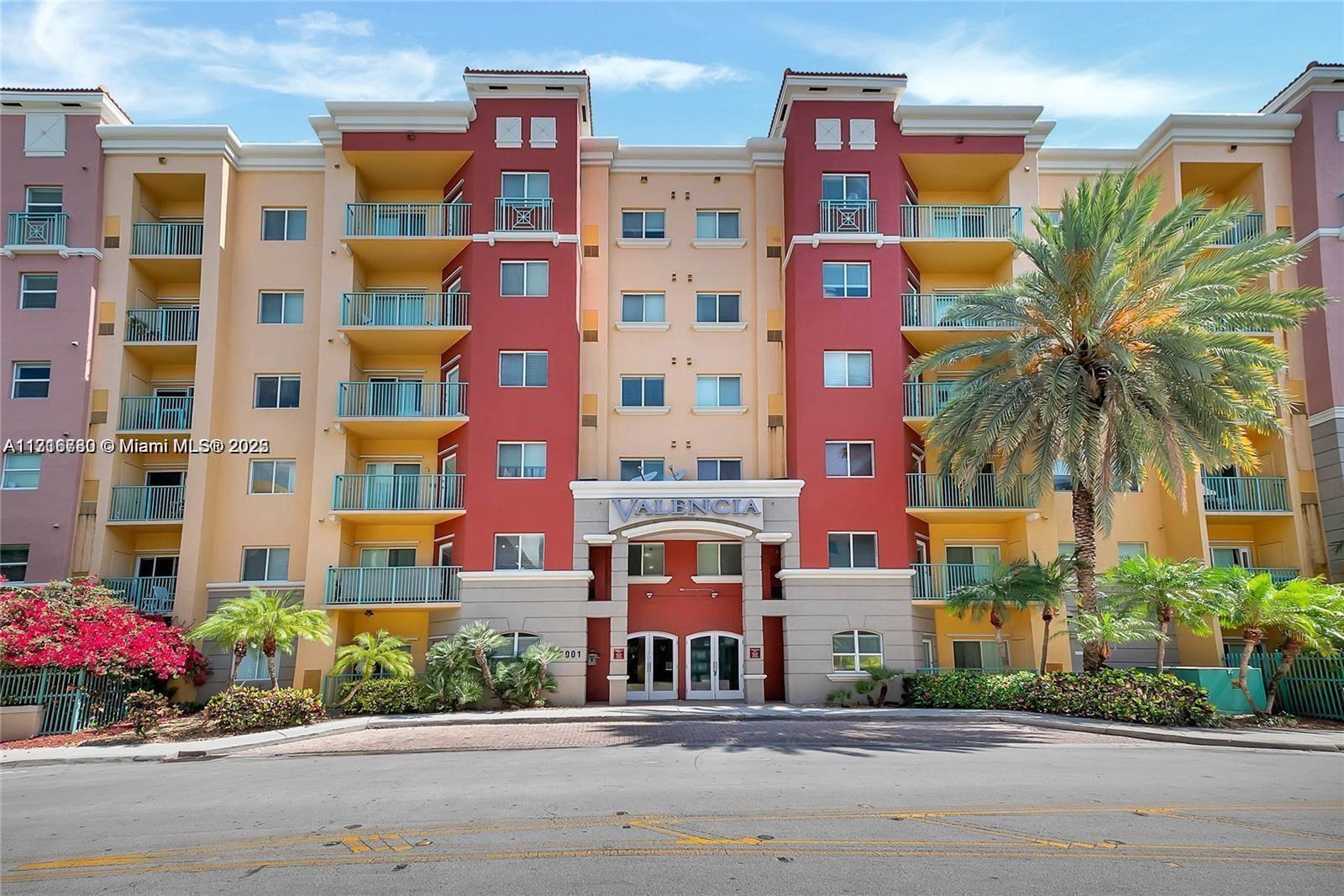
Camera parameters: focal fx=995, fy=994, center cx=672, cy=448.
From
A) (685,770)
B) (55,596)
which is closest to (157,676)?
(55,596)

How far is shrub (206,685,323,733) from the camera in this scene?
2555cm

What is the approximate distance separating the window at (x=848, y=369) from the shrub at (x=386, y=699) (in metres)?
16.0

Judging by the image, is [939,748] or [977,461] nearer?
[939,748]

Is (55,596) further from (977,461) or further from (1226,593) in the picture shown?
(1226,593)

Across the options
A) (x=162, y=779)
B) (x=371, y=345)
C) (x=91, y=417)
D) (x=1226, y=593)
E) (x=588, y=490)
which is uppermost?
(x=371, y=345)

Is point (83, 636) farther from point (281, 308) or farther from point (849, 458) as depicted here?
point (849, 458)

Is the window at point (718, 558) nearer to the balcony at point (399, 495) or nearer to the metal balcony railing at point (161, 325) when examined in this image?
the balcony at point (399, 495)

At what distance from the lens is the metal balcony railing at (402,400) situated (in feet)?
107

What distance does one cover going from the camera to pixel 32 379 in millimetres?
33219

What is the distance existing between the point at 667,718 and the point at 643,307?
15.1 metres

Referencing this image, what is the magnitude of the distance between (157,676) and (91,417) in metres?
9.67

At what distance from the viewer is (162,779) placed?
1773cm

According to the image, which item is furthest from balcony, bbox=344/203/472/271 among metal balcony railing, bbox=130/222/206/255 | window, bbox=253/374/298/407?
metal balcony railing, bbox=130/222/206/255

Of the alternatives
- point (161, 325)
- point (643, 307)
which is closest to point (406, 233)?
point (643, 307)
